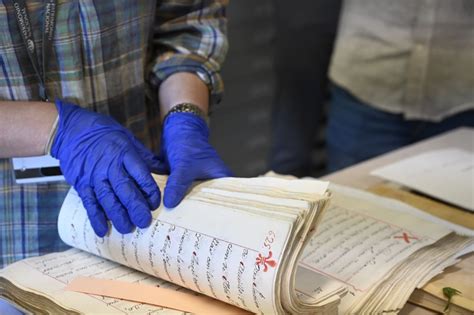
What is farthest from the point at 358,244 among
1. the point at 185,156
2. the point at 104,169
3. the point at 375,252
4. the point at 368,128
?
the point at 368,128

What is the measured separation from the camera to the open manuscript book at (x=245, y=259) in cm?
83

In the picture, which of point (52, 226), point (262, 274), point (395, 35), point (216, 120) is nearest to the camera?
point (262, 274)

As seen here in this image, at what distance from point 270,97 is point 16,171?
1.78 m

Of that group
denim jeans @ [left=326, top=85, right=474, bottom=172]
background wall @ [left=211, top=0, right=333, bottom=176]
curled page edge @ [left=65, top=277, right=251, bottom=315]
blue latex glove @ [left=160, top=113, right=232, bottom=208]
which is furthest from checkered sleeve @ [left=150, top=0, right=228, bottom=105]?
background wall @ [left=211, top=0, right=333, bottom=176]

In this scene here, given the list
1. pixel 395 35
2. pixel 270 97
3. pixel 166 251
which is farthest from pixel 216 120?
pixel 166 251

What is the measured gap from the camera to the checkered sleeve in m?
1.25

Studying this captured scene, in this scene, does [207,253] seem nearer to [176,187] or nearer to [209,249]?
[209,249]

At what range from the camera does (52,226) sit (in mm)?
1157

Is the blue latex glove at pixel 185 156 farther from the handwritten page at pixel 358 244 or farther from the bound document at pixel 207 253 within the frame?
the handwritten page at pixel 358 244

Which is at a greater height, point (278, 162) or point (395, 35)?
point (395, 35)

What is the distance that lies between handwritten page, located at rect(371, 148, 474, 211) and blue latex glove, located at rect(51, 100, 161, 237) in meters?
0.57

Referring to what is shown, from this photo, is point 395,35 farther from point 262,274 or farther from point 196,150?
point 262,274

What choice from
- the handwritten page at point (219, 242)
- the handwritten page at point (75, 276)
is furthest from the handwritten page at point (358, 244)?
the handwritten page at point (75, 276)

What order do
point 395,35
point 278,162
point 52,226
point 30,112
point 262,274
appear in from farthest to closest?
point 278,162, point 395,35, point 52,226, point 30,112, point 262,274
